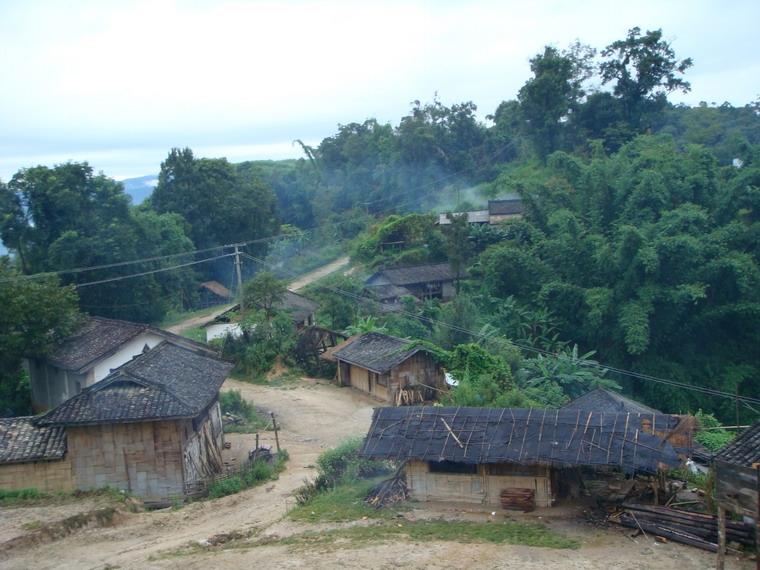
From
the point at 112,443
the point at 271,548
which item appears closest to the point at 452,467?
the point at 271,548

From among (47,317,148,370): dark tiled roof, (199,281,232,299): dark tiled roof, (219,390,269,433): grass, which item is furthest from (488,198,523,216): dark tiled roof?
(47,317,148,370): dark tiled roof

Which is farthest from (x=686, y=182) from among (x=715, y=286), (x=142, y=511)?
(x=142, y=511)

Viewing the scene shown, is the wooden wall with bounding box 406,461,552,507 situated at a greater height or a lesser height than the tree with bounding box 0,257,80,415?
lesser

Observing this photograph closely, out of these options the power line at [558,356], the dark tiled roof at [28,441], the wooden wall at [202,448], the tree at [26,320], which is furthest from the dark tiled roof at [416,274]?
the dark tiled roof at [28,441]

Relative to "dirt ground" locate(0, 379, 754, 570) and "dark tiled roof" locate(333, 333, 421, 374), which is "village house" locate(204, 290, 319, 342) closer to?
"dark tiled roof" locate(333, 333, 421, 374)

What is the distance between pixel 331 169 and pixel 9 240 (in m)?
40.4

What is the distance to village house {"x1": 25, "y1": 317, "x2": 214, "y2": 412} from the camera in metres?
26.3

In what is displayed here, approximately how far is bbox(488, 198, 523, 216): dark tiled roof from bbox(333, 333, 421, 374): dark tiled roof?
19687mm

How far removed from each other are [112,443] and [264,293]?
17.3 metres

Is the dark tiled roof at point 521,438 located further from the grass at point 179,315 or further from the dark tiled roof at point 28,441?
the grass at point 179,315

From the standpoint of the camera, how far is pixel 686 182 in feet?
132

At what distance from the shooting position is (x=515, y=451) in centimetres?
1573

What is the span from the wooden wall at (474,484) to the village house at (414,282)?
86.1 ft

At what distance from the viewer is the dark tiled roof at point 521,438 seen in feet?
49.7
